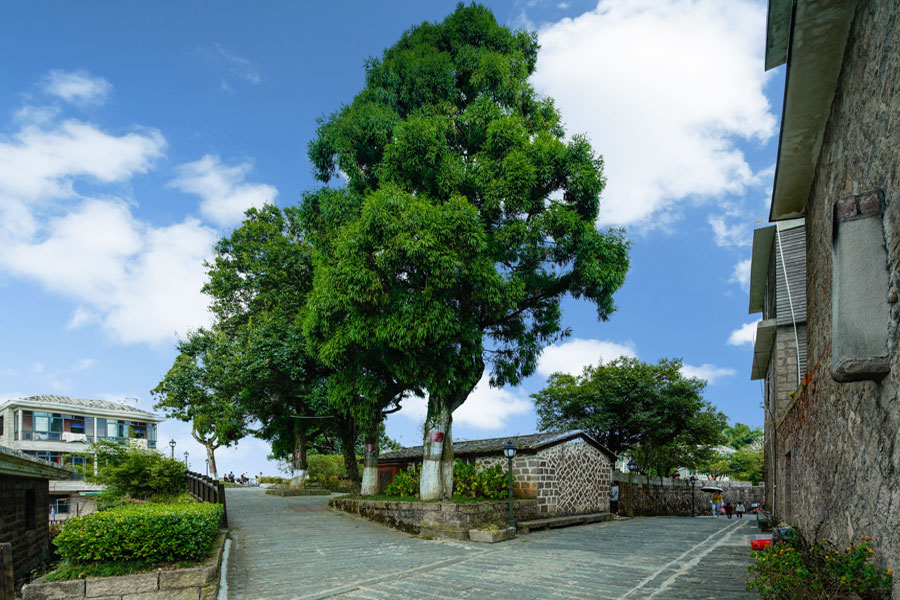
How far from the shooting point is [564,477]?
60.6ft

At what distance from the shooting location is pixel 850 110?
514cm

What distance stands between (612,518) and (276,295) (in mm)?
16630

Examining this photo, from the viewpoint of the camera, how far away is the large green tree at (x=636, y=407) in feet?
99.7

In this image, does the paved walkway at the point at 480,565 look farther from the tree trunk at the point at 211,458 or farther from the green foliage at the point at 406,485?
the tree trunk at the point at 211,458

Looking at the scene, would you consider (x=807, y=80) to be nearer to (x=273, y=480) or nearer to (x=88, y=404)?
(x=273, y=480)

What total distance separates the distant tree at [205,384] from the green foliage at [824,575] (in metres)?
21.1

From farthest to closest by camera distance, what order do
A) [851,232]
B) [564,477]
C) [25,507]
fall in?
1. [564,477]
2. [25,507]
3. [851,232]

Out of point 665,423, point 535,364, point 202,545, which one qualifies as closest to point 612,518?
point 535,364

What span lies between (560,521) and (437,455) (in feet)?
14.2

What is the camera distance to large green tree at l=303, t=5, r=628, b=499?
14.4 m

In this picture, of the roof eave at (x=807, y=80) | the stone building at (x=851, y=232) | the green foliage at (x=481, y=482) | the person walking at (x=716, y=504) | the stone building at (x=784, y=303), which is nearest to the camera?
the stone building at (x=851, y=232)

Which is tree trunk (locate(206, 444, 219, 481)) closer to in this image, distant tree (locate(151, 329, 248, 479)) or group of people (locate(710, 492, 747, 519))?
distant tree (locate(151, 329, 248, 479))

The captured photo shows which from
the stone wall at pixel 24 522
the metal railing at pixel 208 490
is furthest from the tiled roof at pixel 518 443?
the stone wall at pixel 24 522

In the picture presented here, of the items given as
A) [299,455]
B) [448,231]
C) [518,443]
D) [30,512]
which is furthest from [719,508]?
[30,512]
